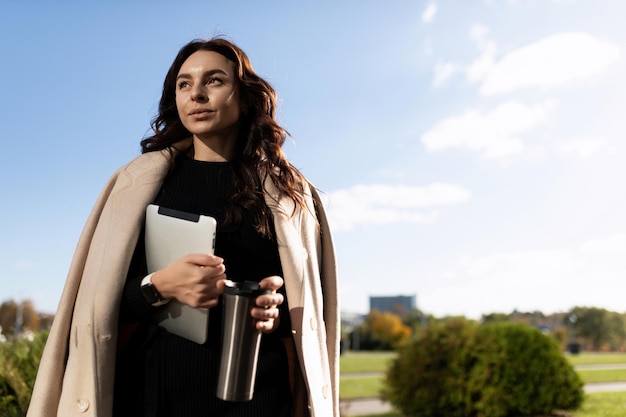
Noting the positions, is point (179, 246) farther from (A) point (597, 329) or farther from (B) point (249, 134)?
(A) point (597, 329)

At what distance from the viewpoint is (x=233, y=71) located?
2164 millimetres

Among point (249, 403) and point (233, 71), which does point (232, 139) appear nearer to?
point (233, 71)

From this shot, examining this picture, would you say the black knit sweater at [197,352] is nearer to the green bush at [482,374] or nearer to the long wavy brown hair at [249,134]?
the long wavy brown hair at [249,134]

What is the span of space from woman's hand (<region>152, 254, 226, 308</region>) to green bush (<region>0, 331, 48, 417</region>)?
10.2ft

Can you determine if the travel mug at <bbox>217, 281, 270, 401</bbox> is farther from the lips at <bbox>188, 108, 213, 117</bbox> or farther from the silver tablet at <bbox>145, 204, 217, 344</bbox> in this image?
the lips at <bbox>188, 108, 213, 117</bbox>

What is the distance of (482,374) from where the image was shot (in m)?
9.38

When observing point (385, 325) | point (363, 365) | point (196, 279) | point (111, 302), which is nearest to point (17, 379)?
point (111, 302)

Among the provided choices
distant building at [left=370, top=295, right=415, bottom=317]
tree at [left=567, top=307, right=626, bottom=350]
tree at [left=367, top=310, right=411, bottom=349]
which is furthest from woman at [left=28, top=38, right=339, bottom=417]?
distant building at [left=370, top=295, right=415, bottom=317]

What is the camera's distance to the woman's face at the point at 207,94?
2.08 m

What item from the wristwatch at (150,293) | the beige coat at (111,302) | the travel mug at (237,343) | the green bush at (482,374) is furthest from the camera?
the green bush at (482,374)

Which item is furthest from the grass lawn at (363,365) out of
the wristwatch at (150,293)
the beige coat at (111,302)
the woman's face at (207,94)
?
the wristwatch at (150,293)

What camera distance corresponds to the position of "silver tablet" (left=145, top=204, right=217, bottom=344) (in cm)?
184

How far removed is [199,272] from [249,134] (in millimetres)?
708

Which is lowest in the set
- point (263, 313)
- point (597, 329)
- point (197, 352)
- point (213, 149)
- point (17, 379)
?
point (17, 379)
